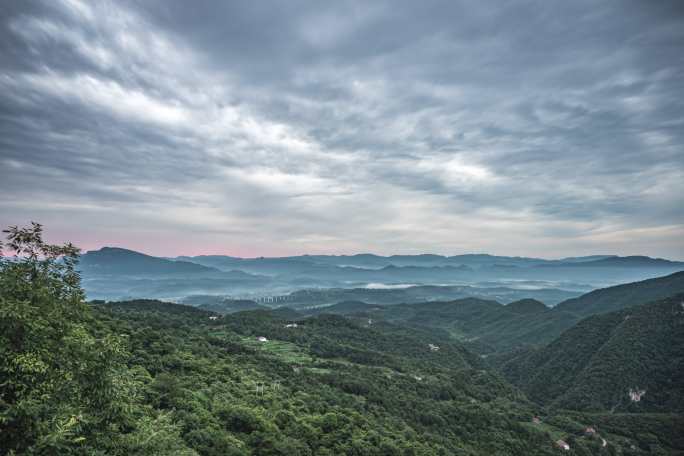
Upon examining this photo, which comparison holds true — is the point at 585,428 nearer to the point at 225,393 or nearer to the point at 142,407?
the point at 225,393

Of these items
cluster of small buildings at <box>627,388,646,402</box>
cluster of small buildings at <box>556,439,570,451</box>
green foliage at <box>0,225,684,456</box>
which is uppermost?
green foliage at <box>0,225,684,456</box>

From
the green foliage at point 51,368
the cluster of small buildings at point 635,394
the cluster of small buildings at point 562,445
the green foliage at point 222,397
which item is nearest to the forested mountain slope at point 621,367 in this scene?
the cluster of small buildings at point 635,394

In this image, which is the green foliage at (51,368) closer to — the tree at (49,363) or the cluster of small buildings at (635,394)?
the tree at (49,363)

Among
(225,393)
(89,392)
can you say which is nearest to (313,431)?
(225,393)

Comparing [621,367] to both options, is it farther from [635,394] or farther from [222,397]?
[222,397]

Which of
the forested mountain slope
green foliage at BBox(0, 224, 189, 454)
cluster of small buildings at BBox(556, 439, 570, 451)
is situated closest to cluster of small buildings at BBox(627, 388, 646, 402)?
the forested mountain slope

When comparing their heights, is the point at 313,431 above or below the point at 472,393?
above

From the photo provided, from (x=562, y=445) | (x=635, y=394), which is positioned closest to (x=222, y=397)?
(x=562, y=445)

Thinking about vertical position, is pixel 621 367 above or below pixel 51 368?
below

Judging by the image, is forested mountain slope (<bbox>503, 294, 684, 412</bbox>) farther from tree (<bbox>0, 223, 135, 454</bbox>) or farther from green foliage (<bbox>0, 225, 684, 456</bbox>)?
tree (<bbox>0, 223, 135, 454</bbox>)
